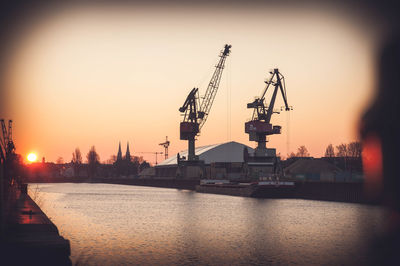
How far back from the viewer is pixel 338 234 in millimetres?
34438

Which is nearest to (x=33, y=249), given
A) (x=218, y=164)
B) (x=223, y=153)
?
(x=218, y=164)

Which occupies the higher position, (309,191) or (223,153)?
(223,153)

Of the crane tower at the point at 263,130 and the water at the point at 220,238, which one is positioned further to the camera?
the crane tower at the point at 263,130

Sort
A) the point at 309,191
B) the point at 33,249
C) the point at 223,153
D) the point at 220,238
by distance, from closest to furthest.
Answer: the point at 33,249 → the point at 220,238 → the point at 309,191 → the point at 223,153

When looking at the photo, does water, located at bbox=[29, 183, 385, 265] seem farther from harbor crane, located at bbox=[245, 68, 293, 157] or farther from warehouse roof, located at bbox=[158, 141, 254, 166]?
warehouse roof, located at bbox=[158, 141, 254, 166]

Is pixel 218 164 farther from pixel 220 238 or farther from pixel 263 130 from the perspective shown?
pixel 220 238

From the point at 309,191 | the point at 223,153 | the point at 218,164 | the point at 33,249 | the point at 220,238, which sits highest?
the point at 223,153

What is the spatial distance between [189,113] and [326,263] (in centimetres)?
11994

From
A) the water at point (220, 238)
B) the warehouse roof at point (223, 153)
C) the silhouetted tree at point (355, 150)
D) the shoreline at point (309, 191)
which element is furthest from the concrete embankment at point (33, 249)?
the warehouse roof at point (223, 153)

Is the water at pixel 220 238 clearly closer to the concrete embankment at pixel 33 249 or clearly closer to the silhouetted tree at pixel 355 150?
the concrete embankment at pixel 33 249

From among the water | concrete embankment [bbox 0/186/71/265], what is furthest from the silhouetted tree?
concrete embankment [bbox 0/186/71/265]

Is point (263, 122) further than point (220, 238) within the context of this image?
Yes

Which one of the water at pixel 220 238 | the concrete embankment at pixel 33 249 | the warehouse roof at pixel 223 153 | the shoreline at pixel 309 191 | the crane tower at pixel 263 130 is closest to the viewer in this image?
the concrete embankment at pixel 33 249

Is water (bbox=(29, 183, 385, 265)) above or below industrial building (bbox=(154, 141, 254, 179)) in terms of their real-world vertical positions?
below
